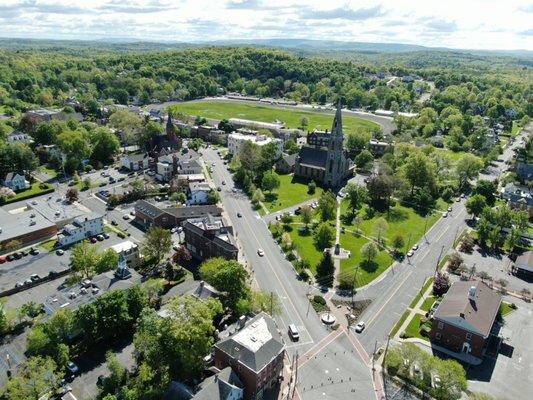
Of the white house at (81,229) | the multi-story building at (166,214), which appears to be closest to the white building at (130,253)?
the white house at (81,229)

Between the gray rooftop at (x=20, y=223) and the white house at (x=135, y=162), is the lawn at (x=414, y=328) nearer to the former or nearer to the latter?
the gray rooftop at (x=20, y=223)

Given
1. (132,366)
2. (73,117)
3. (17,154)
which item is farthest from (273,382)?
(73,117)

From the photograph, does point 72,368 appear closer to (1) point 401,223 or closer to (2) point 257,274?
(2) point 257,274

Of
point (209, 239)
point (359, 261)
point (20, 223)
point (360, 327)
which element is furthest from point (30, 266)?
point (359, 261)

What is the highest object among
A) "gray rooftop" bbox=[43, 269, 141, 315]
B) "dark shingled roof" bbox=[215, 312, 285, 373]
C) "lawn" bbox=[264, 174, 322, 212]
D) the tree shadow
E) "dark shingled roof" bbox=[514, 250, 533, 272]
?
"dark shingled roof" bbox=[215, 312, 285, 373]

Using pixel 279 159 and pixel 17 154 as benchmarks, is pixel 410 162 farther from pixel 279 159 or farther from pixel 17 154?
pixel 17 154

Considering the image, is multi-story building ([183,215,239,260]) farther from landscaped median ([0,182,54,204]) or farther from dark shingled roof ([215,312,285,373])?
landscaped median ([0,182,54,204])

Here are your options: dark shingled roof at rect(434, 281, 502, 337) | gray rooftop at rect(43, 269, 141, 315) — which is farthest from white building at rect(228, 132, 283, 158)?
dark shingled roof at rect(434, 281, 502, 337)
